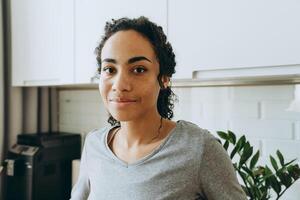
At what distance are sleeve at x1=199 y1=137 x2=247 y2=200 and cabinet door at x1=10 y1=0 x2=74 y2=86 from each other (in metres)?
1.00

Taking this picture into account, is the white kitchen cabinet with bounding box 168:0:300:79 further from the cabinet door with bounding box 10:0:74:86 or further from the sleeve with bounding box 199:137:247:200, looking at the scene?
the cabinet door with bounding box 10:0:74:86

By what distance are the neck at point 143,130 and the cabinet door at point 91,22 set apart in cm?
61

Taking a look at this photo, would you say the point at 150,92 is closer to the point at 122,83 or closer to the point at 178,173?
the point at 122,83

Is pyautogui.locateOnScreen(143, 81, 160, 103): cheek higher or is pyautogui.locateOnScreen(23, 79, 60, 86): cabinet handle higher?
pyautogui.locateOnScreen(23, 79, 60, 86): cabinet handle

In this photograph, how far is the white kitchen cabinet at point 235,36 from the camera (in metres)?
1.03

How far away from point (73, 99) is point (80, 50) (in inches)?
26.0

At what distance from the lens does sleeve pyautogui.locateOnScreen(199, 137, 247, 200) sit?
0.78m

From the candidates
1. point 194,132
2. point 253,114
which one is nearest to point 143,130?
point 194,132

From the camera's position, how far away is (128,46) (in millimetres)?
843

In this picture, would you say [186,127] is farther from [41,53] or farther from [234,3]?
[41,53]

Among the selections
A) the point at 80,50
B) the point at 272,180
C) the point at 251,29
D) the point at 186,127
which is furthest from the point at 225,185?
the point at 80,50

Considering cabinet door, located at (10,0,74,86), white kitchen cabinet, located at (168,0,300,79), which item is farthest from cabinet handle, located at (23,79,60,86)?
white kitchen cabinet, located at (168,0,300,79)

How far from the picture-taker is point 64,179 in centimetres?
206

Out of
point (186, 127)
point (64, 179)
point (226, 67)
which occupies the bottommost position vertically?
point (64, 179)
